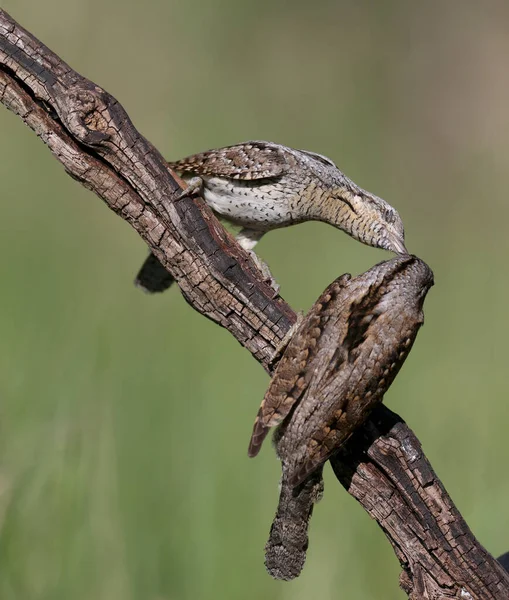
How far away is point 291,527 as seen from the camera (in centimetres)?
247

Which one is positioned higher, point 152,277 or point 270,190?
point 270,190

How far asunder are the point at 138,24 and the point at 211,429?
3.06 meters

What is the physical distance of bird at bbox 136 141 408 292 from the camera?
3215mm

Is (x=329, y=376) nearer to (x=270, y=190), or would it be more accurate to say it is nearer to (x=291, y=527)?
(x=291, y=527)

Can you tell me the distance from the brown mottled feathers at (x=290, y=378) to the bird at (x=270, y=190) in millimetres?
863

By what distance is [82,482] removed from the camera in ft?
9.46

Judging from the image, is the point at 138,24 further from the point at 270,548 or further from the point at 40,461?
the point at 270,548

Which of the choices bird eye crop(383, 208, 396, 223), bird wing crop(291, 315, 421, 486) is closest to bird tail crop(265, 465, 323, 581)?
bird wing crop(291, 315, 421, 486)

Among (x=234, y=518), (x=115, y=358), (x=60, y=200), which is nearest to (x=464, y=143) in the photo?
(x=60, y=200)

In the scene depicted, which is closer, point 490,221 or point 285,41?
point 490,221

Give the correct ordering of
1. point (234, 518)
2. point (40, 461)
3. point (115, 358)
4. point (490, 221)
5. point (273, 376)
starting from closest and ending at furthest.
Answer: point (273, 376) → point (40, 461) → point (234, 518) → point (115, 358) → point (490, 221)

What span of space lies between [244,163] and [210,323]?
929 mm

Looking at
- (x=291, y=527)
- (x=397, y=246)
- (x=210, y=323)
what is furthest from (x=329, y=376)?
(x=210, y=323)

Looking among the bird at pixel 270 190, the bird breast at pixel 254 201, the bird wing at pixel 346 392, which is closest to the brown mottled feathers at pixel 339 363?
the bird wing at pixel 346 392
